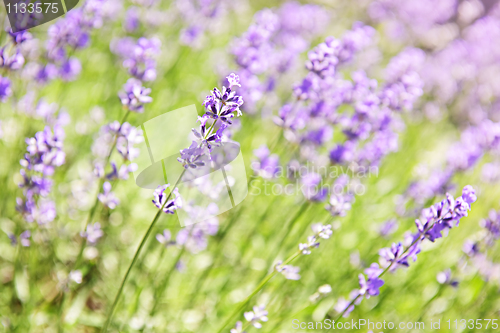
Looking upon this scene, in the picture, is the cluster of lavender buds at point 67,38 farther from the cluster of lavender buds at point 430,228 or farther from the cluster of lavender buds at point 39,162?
the cluster of lavender buds at point 430,228

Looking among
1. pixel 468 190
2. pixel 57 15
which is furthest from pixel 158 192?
pixel 57 15

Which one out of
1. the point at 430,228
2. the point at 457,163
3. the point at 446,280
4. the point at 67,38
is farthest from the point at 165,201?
the point at 457,163

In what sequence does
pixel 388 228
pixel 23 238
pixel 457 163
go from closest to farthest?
1. pixel 23 238
2. pixel 388 228
3. pixel 457 163

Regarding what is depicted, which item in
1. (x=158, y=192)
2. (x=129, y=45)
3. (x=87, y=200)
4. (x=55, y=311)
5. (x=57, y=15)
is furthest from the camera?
(x=129, y=45)

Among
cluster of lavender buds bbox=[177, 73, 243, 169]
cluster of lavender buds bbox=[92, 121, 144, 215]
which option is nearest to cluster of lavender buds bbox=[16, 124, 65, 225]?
cluster of lavender buds bbox=[92, 121, 144, 215]

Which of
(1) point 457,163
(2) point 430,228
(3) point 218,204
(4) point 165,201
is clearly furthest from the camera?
(1) point 457,163

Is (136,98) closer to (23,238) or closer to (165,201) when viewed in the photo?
(165,201)

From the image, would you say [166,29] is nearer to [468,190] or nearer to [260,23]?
[260,23]
